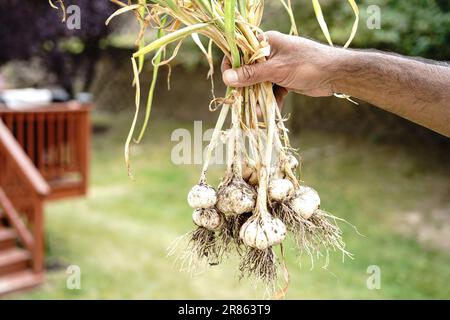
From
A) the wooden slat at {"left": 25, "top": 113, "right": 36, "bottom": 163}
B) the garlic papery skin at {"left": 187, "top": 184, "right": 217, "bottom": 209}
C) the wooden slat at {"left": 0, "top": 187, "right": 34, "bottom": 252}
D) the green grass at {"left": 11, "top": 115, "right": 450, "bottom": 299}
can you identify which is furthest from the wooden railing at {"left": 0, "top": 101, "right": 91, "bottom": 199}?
the garlic papery skin at {"left": 187, "top": 184, "right": 217, "bottom": 209}

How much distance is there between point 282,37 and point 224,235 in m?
0.46

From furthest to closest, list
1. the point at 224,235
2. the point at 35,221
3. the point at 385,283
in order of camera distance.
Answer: the point at 385,283 → the point at 35,221 → the point at 224,235

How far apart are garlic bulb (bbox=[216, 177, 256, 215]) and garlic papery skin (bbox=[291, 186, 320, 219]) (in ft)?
0.32

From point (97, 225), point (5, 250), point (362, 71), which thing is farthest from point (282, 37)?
point (97, 225)

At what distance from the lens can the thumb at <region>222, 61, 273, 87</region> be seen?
1.18 meters

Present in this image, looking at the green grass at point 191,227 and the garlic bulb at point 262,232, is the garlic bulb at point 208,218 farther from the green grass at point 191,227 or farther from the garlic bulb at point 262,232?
the green grass at point 191,227

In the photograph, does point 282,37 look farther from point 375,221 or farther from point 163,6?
point 375,221

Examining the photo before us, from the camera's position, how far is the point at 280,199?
1.21m

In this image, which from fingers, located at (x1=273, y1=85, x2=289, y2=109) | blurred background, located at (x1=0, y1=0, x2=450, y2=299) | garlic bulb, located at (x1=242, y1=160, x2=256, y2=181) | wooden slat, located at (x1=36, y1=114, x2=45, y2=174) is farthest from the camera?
wooden slat, located at (x1=36, y1=114, x2=45, y2=174)

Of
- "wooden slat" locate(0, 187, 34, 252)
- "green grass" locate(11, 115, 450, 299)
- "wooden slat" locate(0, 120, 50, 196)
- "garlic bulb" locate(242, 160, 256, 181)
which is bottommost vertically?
"green grass" locate(11, 115, 450, 299)

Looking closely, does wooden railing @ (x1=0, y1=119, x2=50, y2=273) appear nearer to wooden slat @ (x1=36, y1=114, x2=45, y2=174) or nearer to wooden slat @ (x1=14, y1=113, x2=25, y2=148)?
wooden slat @ (x1=14, y1=113, x2=25, y2=148)

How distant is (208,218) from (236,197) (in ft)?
0.28

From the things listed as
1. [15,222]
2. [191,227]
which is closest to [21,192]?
[15,222]

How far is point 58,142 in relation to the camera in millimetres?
5617
